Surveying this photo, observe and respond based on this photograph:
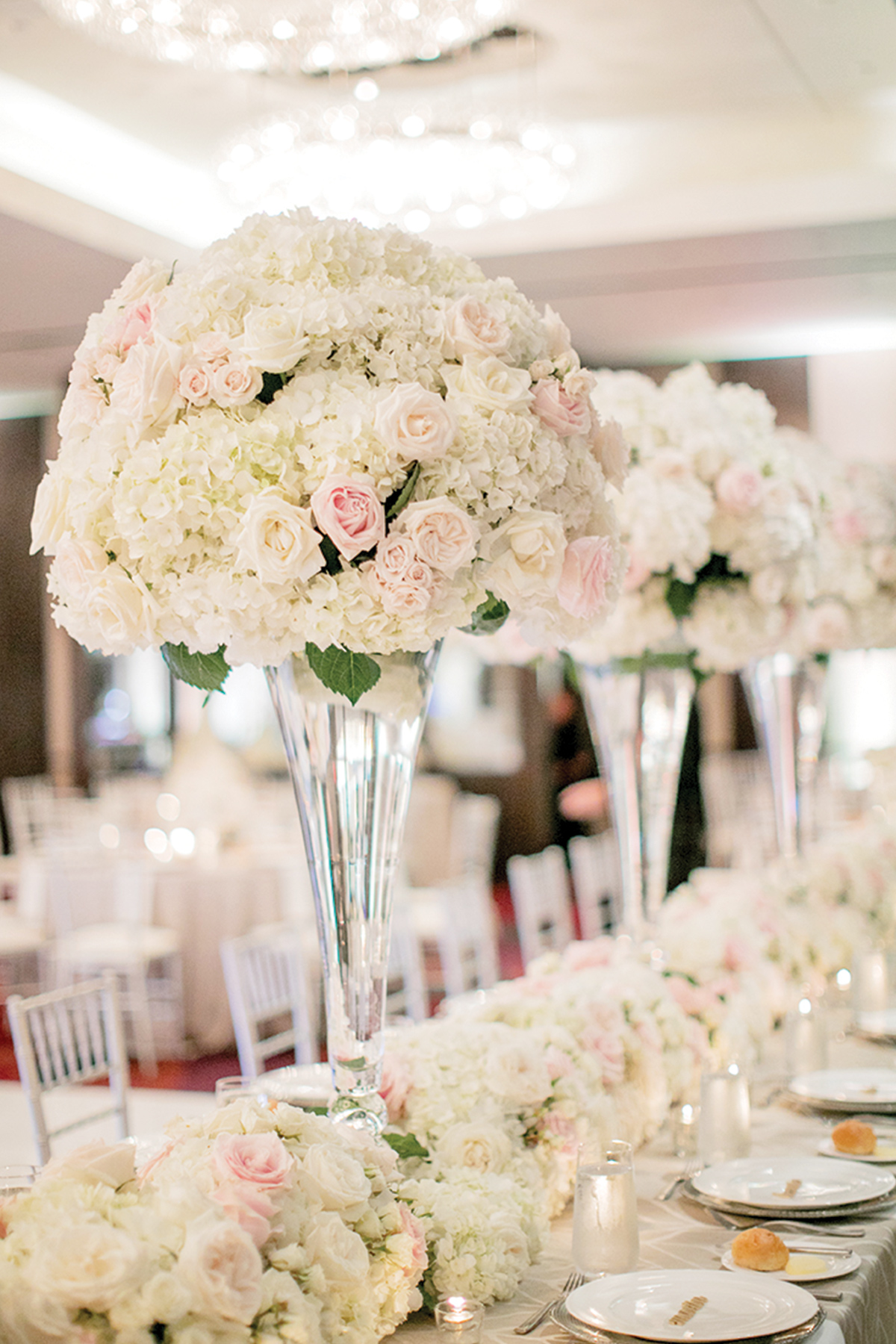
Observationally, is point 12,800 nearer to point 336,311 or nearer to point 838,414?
point 838,414

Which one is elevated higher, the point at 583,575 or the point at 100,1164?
the point at 583,575

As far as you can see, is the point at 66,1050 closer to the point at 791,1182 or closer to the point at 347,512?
the point at 791,1182

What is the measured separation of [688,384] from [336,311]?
175cm

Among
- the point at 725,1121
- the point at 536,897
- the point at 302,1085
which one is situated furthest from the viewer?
the point at 536,897

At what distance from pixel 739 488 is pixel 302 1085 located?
1495 mm

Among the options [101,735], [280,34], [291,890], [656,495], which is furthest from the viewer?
[101,735]

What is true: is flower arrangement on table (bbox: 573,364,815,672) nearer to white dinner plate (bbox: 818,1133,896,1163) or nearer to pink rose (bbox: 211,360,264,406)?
white dinner plate (bbox: 818,1133,896,1163)

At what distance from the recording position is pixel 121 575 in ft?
5.70

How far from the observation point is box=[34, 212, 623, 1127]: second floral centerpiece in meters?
1.67

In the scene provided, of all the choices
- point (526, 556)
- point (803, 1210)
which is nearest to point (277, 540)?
point (526, 556)

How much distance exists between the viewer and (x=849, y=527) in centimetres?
394

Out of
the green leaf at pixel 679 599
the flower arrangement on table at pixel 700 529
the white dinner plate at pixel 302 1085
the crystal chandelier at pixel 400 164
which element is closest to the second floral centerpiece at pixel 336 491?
the white dinner plate at pixel 302 1085

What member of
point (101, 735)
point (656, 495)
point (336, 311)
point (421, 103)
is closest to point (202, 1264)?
point (336, 311)

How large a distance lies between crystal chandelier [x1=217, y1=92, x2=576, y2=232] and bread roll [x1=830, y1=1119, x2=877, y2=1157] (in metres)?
3.42
